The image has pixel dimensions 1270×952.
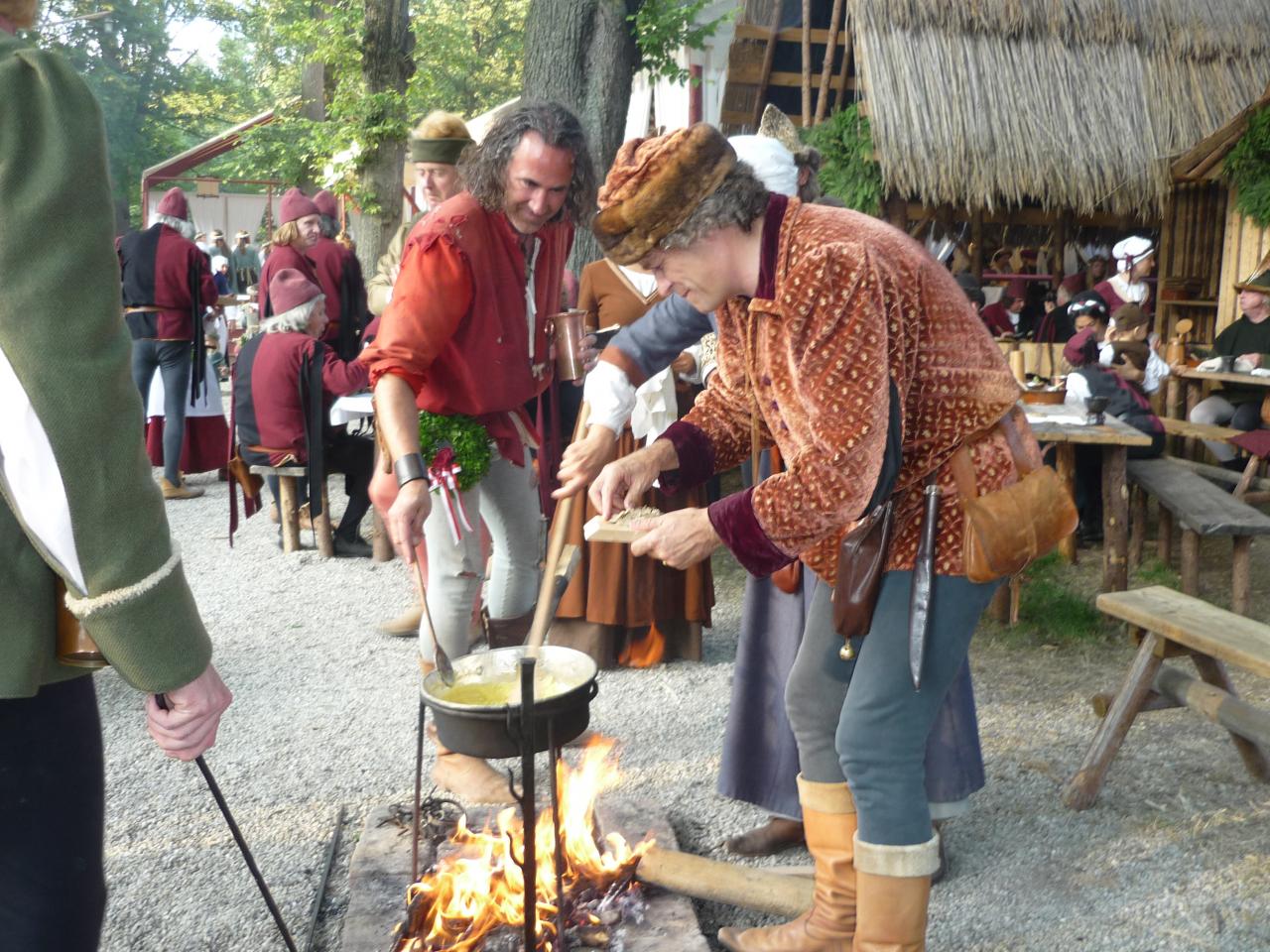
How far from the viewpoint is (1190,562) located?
236 inches

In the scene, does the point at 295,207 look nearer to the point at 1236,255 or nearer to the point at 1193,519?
the point at 1193,519

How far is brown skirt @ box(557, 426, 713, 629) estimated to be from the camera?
4953mm

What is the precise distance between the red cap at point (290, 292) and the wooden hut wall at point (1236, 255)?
312 inches

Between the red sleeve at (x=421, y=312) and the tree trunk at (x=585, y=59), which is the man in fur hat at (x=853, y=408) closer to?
the red sleeve at (x=421, y=312)

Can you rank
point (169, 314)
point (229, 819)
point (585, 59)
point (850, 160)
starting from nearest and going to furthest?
point (229, 819) < point (585, 59) < point (169, 314) < point (850, 160)

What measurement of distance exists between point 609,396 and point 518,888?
4.17 ft

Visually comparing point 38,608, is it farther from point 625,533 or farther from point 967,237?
point 967,237

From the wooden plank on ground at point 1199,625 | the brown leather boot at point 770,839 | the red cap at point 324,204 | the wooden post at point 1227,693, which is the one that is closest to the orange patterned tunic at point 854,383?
the brown leather boot at point 770,839

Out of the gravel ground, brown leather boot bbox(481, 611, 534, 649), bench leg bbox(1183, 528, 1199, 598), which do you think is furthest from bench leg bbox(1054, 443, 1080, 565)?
brown leather boot bbox(481, 611, 534, 649)

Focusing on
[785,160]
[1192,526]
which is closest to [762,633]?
[785,160]

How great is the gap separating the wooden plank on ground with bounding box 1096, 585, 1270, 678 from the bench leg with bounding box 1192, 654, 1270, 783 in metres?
0.19

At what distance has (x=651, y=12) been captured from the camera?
321 inches

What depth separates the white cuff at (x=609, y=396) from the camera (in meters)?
3.12

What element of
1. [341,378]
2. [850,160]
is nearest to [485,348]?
[341,378]
